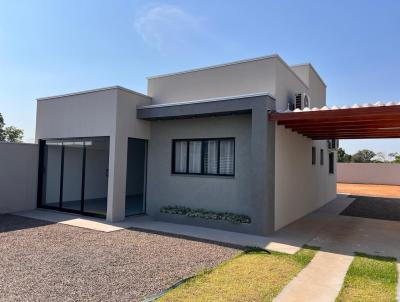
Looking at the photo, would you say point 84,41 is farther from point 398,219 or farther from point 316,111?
point 398,219

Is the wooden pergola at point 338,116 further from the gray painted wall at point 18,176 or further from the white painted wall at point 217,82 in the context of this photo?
the gray painted wall at point 18,176

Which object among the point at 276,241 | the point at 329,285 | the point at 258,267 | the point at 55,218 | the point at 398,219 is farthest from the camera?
the point at 398,219

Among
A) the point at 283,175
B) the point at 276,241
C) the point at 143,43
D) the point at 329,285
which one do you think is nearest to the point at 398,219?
the point at 283,175

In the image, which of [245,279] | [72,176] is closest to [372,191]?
[72,176]

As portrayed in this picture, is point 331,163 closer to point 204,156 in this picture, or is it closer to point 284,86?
point 284,86

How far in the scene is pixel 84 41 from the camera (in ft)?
37.6

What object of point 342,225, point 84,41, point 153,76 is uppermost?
point 84,41

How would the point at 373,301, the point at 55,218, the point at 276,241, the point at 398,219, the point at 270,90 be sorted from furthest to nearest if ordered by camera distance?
the point at 398,219, the point at 55,218, the point at 270,90, the point at 276,241, the point at 373,301

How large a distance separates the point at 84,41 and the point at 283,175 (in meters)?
8.90

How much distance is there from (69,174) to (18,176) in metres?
1.88

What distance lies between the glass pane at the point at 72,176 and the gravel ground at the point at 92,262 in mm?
3952

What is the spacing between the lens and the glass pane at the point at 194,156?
10078mm

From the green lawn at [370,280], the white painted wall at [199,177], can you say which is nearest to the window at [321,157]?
the white painted wall at [199,177]

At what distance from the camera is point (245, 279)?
4.79 meters
